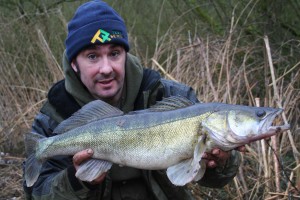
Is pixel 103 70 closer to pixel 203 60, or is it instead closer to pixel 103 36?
pixel 103 36

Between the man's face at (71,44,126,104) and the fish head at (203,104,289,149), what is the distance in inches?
33.5

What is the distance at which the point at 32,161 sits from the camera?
3441mm

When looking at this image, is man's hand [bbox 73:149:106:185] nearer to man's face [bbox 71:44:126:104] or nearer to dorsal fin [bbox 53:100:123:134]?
dorsal fin [bbox 53:100:123:134]

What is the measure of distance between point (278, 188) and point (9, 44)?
15.4ft

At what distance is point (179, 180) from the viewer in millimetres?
3051

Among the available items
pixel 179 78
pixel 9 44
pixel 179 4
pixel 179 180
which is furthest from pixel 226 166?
pixel 9 44

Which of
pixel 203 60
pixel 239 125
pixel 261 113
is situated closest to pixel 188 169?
pixel 239 125

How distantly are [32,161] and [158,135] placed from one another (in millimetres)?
844

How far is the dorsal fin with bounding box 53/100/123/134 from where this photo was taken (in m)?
3.34

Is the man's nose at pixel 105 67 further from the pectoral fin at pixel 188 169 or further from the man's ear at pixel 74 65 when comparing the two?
the pectoral fin at pixel 188 169

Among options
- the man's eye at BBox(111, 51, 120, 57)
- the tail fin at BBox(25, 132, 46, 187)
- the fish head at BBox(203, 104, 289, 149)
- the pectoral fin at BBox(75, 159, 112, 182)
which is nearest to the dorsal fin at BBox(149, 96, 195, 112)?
the fish head at BBox(203, 104, 289, 149)

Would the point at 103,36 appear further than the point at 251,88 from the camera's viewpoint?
No

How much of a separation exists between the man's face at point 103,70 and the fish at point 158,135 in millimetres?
262

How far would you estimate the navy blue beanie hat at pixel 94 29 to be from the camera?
3682 mm
